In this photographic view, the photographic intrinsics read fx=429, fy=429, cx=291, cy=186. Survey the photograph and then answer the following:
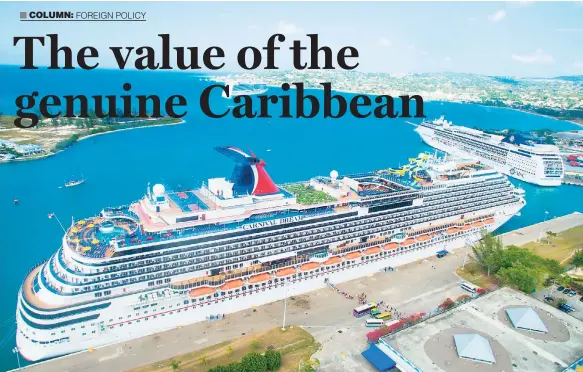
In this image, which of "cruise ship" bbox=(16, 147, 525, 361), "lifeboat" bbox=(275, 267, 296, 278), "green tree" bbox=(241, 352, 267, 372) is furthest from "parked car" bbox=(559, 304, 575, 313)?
"green tree" bbox=(241, 352, 267, 372)

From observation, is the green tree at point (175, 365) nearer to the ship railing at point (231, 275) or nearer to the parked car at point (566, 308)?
the ship railing at point (231, 275)

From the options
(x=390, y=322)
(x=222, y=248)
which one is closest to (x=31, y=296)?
(x=222, y=248)

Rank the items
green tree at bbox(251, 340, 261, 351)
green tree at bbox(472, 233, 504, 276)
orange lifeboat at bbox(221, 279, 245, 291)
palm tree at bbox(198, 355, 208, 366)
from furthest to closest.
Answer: green tree at bbox(472, 233, 504, 276) < orange lifeboat at bbox(221, 279, 245, 291) < green tree at bbox(251, 340, 261, 351) < palm tree at bbox(198, 355, 208, 366)

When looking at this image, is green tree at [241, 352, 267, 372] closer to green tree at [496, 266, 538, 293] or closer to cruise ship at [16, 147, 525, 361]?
cruise ship at [16, 147, 525, 361]

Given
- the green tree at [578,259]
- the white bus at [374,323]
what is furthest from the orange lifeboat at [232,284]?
the green tree at [578,259]

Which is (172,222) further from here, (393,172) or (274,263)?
(393,172)

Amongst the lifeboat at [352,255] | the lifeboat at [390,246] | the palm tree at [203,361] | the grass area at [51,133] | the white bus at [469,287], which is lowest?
the palm tree at [203,361]
